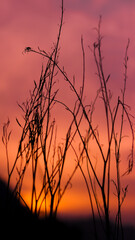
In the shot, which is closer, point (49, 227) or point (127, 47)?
point (49, 227)

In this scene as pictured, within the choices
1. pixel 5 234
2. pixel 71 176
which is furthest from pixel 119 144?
pixel 5 234

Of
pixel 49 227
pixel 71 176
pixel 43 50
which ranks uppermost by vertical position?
pixel 43 50

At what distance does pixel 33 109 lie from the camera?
2871mm

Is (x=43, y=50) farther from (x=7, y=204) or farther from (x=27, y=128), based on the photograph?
(x=7, y=204)

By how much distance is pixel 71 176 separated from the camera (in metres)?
2.90

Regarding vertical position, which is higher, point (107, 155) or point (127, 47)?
point (127, 47)

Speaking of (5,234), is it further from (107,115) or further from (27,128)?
(107,115)

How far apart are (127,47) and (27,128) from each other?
1.02 meters

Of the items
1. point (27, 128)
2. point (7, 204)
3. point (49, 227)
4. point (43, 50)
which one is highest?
point (43, 50)

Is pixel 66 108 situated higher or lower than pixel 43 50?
lower

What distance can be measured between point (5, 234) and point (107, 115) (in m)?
1.19

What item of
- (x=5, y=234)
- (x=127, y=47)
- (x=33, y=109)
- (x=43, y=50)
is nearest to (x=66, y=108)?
(x=33, y=109)

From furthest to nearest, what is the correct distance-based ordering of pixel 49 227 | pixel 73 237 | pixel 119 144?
1. pixel 73 237
2. pixel 119 144
3. pixel 49 227

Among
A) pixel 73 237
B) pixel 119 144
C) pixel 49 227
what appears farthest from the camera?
pixel 73 237
